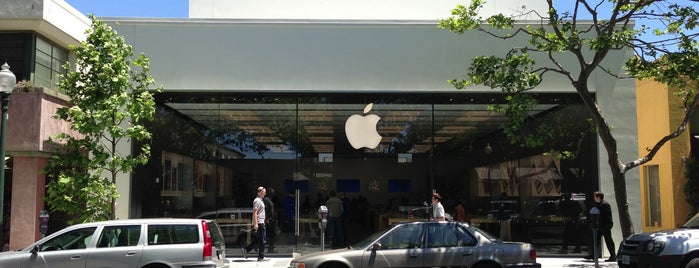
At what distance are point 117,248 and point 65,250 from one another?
0.86 meters

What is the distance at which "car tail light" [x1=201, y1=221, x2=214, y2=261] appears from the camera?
401 inches

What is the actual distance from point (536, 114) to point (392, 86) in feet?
12.9

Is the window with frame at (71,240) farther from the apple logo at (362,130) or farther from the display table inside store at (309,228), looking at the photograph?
the apple logo at (362,130)

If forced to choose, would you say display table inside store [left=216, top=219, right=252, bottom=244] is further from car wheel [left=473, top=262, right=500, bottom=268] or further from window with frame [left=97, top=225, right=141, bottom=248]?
car wheel [left=473, top=262, right=500, bottom=268]

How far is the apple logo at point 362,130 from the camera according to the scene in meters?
15.9

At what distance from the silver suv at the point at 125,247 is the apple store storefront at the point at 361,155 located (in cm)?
534

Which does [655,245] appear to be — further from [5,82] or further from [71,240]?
[5,82]

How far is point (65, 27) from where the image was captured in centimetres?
1543

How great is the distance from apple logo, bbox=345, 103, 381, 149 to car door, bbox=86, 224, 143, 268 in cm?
686

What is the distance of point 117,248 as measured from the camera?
33.1ft

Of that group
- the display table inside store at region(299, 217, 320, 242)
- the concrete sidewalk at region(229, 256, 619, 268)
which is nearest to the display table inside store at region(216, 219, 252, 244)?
the concrete sidewalk at region(229, 256, 619, 268)

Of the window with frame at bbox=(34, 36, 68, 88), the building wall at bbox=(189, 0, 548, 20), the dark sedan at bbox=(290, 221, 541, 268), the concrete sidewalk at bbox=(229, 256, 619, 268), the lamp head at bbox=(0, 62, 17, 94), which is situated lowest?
the concrete sidewalk at bbox=(229, 256, 619, 268)

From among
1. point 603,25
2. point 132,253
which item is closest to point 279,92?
point 132,253

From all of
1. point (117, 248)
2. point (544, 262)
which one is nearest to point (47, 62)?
point (117, 248)
